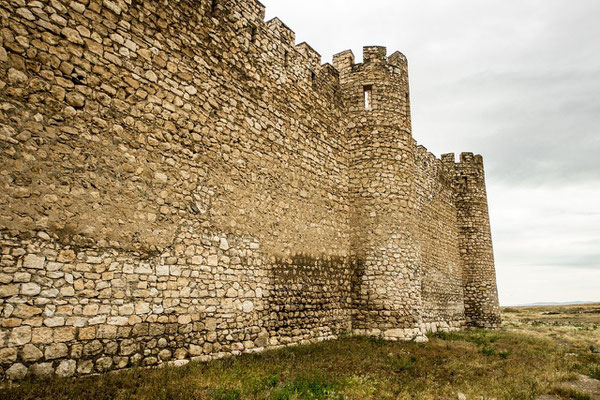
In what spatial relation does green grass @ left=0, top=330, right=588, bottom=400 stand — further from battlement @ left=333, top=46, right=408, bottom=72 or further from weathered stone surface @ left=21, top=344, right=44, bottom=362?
battlement @ left=333, top=46, right=408, bottom=72

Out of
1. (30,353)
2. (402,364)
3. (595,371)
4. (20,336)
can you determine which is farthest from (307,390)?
(595,371)

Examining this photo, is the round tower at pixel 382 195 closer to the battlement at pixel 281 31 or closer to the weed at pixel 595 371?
the battlement at pixel 281 31

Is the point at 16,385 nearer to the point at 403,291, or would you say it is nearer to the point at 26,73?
the point at 26,73

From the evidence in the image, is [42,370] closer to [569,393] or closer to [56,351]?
[56,351]

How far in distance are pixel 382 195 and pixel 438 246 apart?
7073 mm

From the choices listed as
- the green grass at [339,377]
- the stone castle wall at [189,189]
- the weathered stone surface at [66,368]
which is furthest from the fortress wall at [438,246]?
the weathered stone surface at [66,368]

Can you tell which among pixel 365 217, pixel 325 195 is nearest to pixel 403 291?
pixel 365 217

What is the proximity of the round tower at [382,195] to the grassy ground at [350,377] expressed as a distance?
3.51 feet

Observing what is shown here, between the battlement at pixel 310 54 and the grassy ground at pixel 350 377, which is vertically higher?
the battlement at pixel 310 54

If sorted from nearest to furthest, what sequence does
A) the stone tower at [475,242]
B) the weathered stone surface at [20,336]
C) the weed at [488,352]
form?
the weathered stone surface at [20,336], the weed at [488,352], the stone tower at [475,242]

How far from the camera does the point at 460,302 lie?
19.2 meters

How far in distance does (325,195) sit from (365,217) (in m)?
1.59

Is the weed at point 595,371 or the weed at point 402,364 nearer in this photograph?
the weed at point 402,364

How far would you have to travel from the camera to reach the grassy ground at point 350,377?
4938 millimetres
